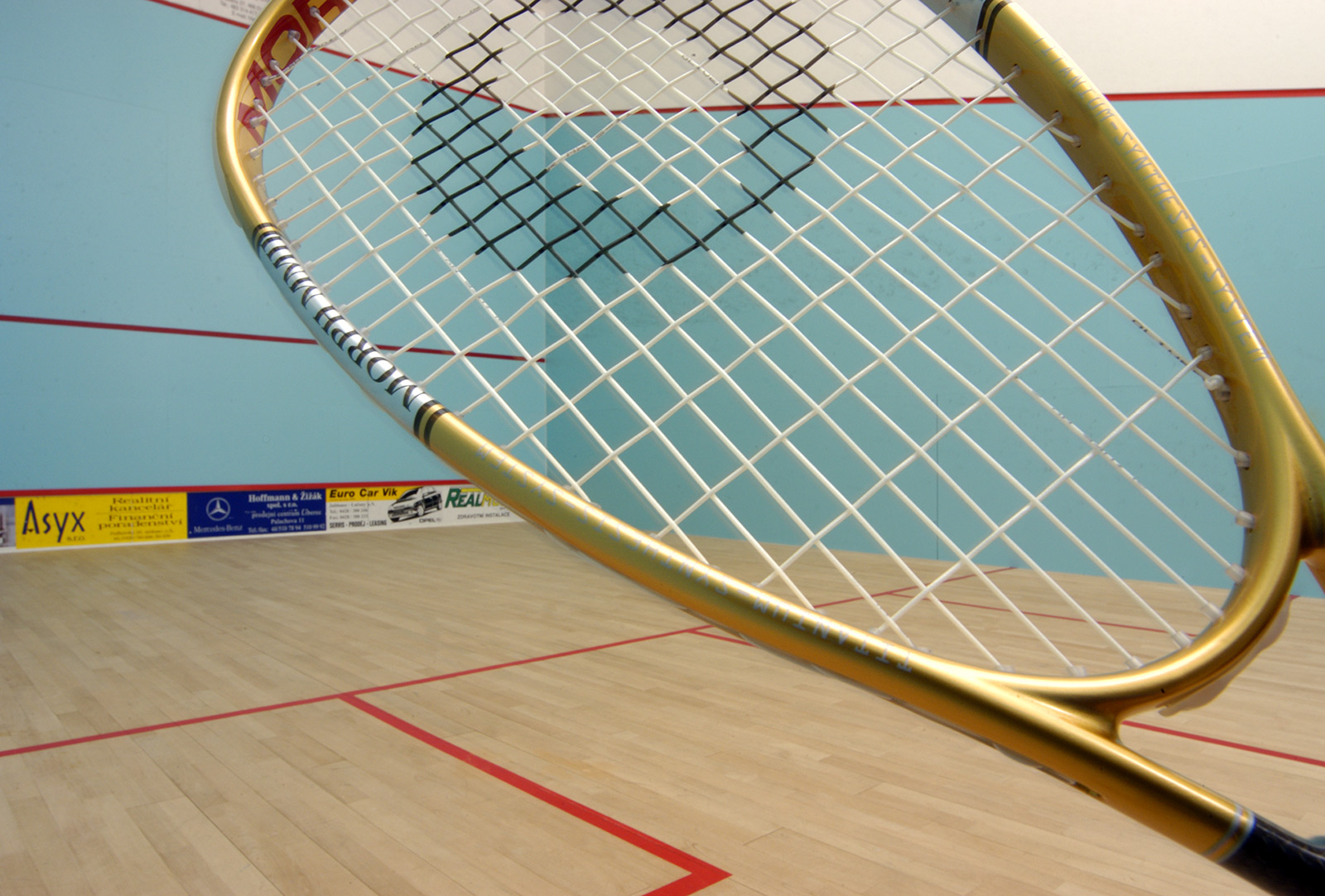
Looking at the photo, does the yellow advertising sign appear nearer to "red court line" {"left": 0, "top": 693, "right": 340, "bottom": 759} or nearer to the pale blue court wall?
the pale blue court wall

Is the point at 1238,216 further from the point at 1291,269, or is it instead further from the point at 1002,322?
the point at 1002,322

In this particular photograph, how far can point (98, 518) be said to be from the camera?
3.26 m

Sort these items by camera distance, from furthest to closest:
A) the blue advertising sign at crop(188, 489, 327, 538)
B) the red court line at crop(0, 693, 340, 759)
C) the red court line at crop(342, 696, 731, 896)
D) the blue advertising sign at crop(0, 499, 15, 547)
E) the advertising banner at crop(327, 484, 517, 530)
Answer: the advertising banner at crop(327, 484, 517, 530) < the blue advertising sign at crop(188, 489, 327, 538) < the blue advertising sign at crop(0, 499, 15, 547) < the red court line at crop(0, 693, 340, 759) < the red court line at crop(342, 696, 731, 896)

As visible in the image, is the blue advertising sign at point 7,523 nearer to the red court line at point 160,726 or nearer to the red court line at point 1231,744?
the red court line at point 160,726

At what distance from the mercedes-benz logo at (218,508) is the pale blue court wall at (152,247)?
80mm

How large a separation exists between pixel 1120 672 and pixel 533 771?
0.74 meters

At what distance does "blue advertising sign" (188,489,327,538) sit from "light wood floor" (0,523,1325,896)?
5.19ft

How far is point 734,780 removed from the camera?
106cm

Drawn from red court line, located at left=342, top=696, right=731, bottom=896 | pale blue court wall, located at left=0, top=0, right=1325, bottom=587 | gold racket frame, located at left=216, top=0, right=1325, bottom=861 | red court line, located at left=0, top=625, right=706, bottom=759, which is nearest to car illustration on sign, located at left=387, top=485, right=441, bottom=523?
pale blue court wall, located at left=0, top=0, right=1325, bottom=587

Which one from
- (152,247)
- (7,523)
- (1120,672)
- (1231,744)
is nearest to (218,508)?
(7,523)

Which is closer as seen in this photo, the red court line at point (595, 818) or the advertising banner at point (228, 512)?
the red court line at point (595, 818)

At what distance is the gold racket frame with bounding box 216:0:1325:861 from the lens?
0.48 meters

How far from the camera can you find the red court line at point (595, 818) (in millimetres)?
801

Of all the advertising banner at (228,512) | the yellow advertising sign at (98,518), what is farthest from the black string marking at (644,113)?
the yellow advertising sign at (98,518)
